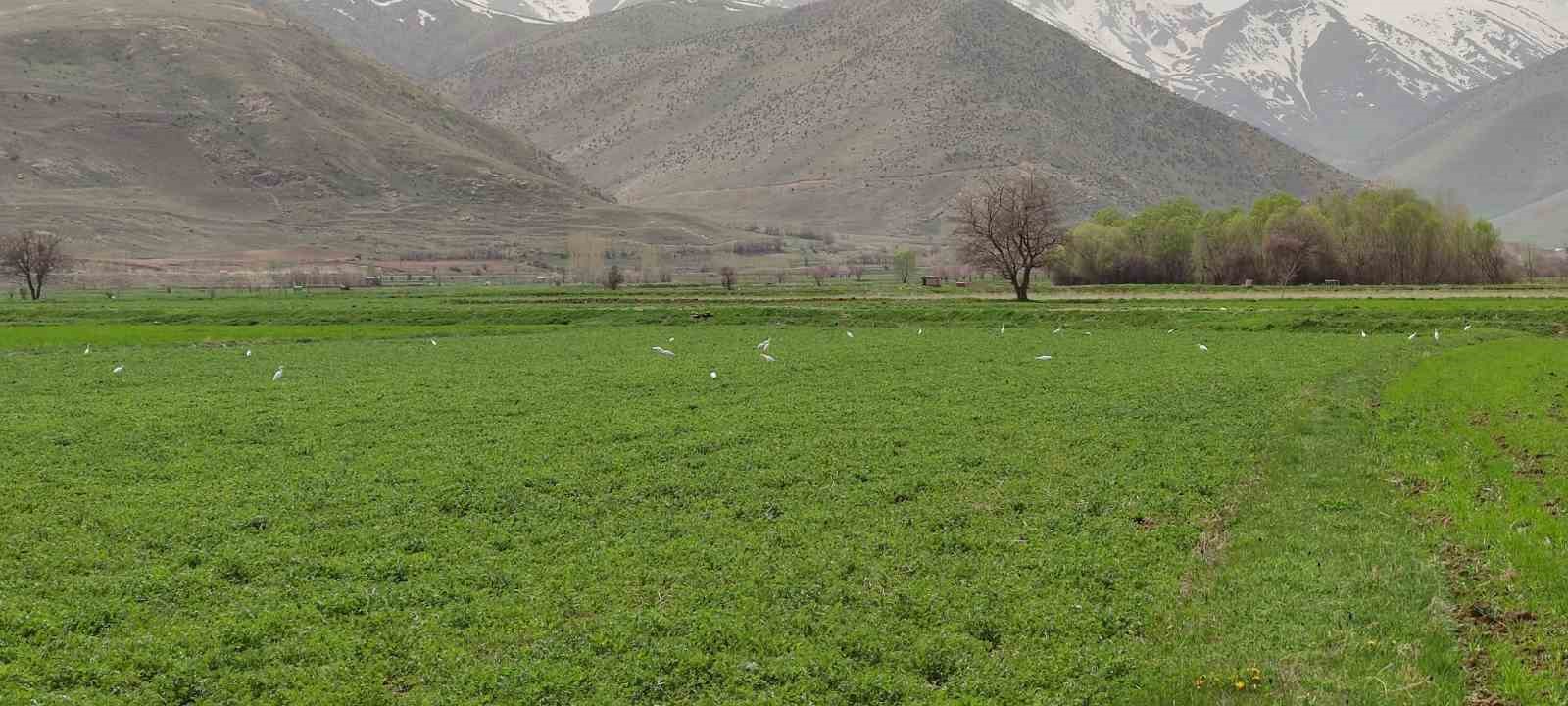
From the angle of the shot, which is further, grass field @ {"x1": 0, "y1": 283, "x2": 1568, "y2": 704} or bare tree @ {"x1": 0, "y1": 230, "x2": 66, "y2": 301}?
bare tree @ {"x1": 0, "y1": 230, "x2": 66, "y2": 301}

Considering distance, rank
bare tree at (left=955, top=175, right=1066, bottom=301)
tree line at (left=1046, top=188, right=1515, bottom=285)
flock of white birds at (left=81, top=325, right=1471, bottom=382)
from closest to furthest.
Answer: flock of white birds at (left=81, top=325, right=1471, bottom=382) → bare tree at (left=955, top=175, right=1066, bottom=301) → tree line at (left=1046, top=188, right=1515, bottom=285)

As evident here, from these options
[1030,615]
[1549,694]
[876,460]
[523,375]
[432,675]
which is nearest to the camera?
[1549,694]

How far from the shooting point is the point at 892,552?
586 inches

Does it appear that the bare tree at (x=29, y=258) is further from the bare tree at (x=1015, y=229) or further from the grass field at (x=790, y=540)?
the bare tree at (x=1015, y=229)

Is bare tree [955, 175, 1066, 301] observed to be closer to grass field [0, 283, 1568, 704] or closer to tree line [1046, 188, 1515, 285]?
tree line [1046, 188, 1515, 285]

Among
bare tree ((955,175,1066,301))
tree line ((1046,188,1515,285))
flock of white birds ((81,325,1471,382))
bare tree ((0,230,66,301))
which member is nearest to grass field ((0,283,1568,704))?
flock of white birds ((81,325,1471,382))

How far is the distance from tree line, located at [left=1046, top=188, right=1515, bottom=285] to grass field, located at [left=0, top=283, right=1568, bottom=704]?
7598cm

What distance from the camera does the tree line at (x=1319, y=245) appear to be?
10038cm

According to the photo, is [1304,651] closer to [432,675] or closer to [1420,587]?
[1420,587]

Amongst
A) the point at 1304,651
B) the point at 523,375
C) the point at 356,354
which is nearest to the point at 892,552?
the point at 1304,651

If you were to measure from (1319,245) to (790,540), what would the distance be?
10347 cm

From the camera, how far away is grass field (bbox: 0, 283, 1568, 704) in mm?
11070

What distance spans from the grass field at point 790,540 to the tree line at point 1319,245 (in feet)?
249

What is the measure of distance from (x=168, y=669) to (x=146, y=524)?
19.1 ft
